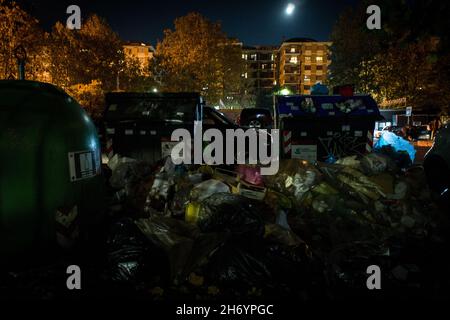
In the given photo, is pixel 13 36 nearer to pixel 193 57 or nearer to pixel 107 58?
pixel 107 58

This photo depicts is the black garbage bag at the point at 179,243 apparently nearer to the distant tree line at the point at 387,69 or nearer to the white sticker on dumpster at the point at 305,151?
the white sticker on dumpster at the point at 305,151

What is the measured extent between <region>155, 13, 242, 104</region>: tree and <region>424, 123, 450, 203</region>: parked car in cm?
3010

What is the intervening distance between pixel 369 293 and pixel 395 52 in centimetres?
2775

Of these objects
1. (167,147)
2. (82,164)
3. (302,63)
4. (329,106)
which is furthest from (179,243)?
(302,63)

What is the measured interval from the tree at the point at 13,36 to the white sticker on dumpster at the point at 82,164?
1297 centimetres

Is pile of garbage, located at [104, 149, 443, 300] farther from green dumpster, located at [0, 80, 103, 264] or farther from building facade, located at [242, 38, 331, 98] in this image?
building facade, located at [242, 38, 331, 98]

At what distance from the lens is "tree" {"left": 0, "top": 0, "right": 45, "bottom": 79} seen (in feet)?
46.1

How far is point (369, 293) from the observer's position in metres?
2.88

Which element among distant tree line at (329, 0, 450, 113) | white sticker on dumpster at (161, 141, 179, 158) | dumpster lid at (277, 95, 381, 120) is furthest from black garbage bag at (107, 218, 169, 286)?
distant tree line at (329, 0, 450, 113)

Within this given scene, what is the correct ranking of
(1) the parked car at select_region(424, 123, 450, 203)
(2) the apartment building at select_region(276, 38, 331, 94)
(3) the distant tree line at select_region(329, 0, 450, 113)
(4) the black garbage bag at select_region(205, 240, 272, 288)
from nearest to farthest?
(4) the black garbage bag at select_region(205, 240, 272, 288) < (1) the parked car at select_region(424, 123, 450, 203) < (3) the distant tree line at select_region(329, 0, 450, 113) < (2) the apartment building at select_region(276, 38, 331, 94)

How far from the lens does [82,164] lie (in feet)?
9.85

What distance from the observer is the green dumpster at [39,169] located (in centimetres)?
260

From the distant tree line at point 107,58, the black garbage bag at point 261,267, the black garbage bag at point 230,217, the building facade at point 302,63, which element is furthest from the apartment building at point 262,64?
the black garbage bag at point 261,267
